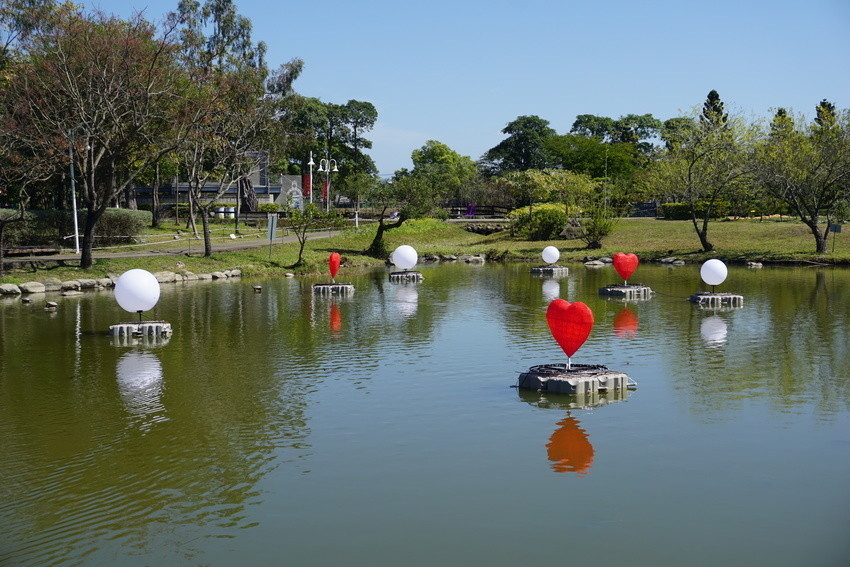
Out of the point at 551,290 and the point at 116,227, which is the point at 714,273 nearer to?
the point at 551,290

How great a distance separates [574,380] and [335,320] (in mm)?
13424

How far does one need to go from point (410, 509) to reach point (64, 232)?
46660 mm

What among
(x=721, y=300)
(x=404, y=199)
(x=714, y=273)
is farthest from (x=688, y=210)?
(x=721, y=300)

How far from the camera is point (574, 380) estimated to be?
17.2 meters

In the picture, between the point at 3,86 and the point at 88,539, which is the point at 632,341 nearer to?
the point at 88,539

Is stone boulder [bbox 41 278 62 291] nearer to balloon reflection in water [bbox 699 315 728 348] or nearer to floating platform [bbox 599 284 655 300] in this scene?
floating platform [bbox 599 284 655 300]

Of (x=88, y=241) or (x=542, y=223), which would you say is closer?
(x=88, y=241)

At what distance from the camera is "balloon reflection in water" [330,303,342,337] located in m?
26.5

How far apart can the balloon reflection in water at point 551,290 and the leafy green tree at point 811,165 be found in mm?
16993

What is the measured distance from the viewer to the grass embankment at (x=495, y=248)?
4531 cm

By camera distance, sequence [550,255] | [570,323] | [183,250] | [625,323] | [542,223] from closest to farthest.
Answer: [570,323], [625,323], [550,255], [183,250], [542,223]

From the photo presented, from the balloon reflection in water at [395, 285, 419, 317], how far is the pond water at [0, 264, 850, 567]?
469cm

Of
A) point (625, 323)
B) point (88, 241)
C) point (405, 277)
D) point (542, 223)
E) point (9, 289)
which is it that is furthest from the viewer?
point (542, 223)

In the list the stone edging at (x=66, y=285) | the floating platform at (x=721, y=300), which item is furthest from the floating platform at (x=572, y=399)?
the stone edging at (x=66, y=285)
